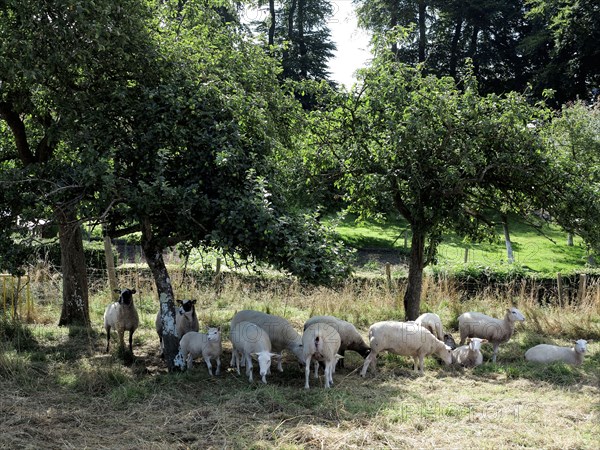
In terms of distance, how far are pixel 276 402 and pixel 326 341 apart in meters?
1.65

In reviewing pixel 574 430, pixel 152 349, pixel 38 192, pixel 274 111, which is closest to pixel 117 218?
pixel 38 192

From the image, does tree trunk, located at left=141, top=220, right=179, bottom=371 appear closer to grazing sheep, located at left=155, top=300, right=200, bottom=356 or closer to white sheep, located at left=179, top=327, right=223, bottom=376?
white sheep, located at left=179, top=327, right=223, bottom=376

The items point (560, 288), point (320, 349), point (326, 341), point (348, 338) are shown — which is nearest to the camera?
point (320, 349)

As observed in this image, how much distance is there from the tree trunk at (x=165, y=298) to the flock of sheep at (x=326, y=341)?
0.18m

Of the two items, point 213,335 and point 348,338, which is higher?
point 213,335

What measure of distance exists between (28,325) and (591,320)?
13.0 m

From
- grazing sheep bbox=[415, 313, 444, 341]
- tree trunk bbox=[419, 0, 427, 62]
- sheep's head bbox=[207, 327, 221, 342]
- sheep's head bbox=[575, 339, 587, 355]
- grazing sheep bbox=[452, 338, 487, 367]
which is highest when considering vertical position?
tree trunk bbox=[419, 0, 427, 62]

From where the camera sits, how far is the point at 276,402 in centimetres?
868

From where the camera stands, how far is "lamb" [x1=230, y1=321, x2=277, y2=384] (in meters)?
9.82

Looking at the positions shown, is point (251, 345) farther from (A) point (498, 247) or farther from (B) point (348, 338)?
(A) point (498, 247)

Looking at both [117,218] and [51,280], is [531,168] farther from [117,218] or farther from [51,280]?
[51,280]

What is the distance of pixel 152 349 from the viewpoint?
12492mm

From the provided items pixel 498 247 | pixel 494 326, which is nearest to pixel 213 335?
pixel 494 326

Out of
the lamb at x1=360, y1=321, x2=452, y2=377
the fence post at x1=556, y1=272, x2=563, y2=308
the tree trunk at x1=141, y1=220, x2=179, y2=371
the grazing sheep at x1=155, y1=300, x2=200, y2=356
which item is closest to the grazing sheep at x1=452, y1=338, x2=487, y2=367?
the lamb at x1=360, y1=321, x2=452, y2=377
